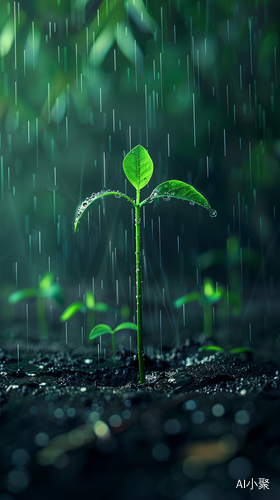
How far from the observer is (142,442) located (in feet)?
1.07

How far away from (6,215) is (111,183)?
443 millimetres

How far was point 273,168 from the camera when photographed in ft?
3.27

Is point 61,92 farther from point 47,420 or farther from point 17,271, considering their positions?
point 47,420

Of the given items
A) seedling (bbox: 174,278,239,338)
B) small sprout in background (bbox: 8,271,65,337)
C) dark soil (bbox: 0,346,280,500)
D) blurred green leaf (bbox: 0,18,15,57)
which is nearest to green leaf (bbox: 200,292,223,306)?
seedling (bbox: 174,278,239,338)

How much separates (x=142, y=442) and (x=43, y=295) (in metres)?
0.65

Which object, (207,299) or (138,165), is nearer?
(138,165)

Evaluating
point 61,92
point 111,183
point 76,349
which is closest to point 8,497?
point 76,349

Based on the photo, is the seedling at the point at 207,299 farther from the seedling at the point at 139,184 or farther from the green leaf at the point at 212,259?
the seedling at the point at 139,184

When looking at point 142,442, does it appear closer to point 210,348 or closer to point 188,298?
point 210,348

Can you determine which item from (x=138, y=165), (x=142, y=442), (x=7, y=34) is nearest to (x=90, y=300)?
(x=138, y=165)

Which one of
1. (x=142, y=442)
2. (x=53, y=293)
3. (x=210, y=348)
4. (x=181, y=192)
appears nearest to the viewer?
(x=142, y=442)

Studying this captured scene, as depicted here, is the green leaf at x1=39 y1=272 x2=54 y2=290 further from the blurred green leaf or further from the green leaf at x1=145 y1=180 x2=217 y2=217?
the blurred green leaf

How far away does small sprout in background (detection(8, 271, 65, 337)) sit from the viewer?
0.89 metres

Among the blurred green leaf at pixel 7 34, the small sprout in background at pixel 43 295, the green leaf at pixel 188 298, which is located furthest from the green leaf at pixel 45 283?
the blurred green leaf at pixel 7 34
